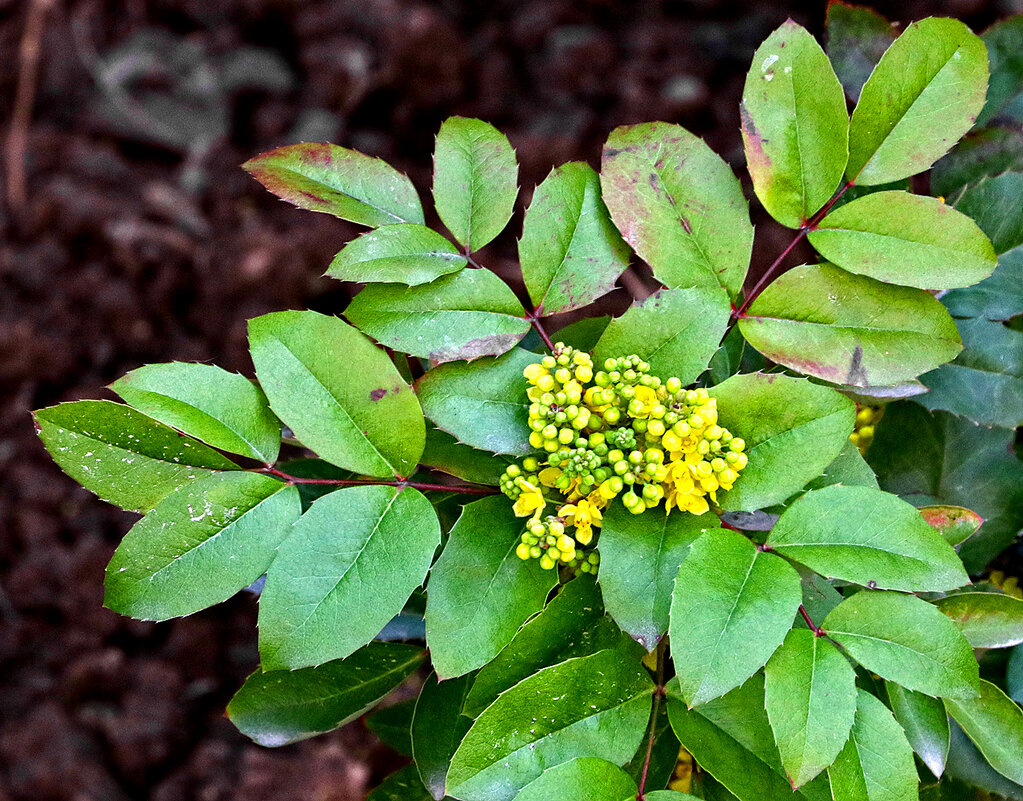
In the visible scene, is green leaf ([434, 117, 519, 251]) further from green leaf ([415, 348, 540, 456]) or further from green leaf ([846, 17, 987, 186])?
green leaf ([846, 17, 987, 186])

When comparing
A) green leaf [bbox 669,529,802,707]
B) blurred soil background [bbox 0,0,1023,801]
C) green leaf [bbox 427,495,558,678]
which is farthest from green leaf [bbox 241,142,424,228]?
blurred soil background [bbox 0,0,1023,801]

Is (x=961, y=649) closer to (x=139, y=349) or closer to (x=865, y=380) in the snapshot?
(x=865, y=380)

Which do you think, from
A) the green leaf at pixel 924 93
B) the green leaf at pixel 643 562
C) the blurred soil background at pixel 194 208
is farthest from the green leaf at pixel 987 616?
the blurred soil background at pixel 194 208

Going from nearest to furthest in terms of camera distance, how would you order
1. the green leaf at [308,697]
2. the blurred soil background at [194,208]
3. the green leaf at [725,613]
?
the green leaf at [725,613]
the green leaf at [308,697]
the blurred soil background at [194,208]

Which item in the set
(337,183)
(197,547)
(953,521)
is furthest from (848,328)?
(197,547)

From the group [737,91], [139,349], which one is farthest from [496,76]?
[139,349]

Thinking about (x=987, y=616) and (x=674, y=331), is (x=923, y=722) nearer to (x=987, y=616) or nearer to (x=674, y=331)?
(x=987, y=616)

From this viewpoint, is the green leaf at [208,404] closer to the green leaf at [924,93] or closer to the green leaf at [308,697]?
the green leaf at [308,697]
